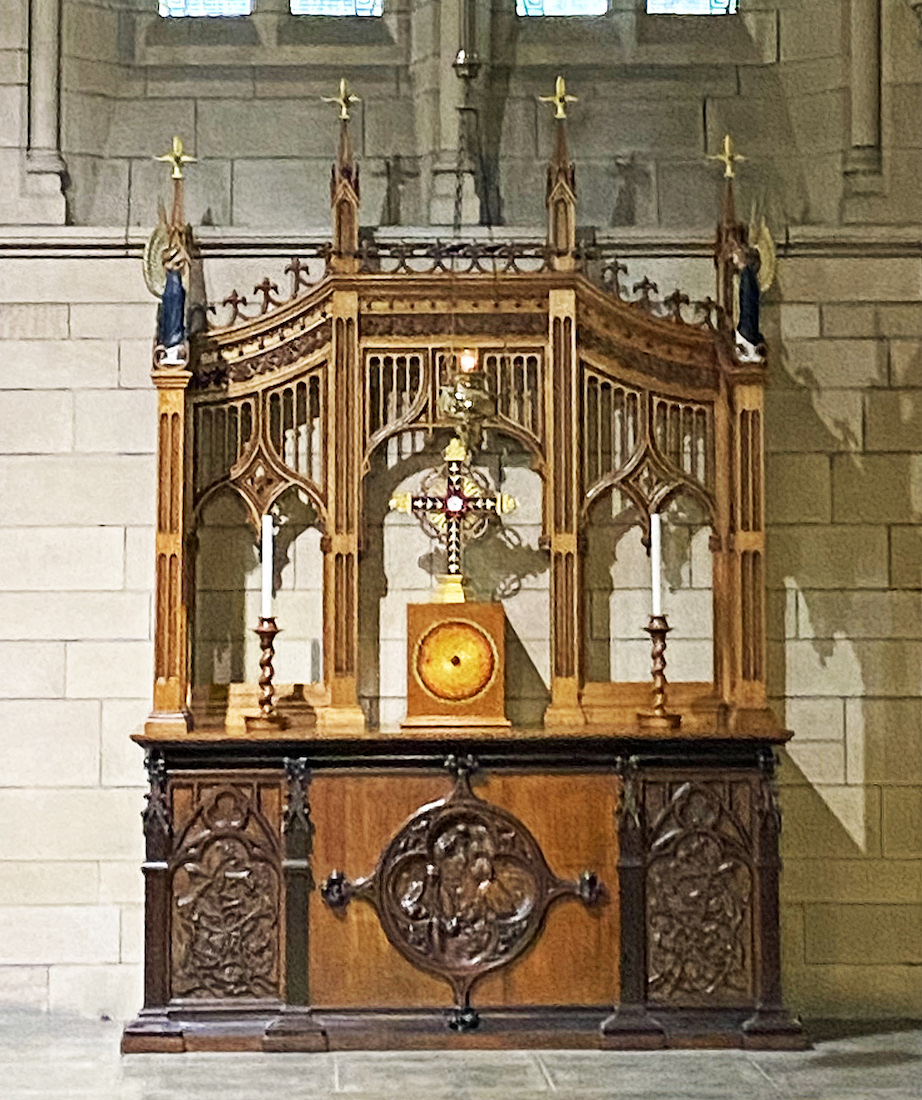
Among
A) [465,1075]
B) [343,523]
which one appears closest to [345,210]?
[343,523]

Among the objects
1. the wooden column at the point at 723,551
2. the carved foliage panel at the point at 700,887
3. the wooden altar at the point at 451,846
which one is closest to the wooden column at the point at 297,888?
the wooden altar at the point at 451,846

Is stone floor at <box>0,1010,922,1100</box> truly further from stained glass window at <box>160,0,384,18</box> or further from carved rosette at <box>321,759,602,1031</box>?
stained glass window at <box>160,0,384,18</box>

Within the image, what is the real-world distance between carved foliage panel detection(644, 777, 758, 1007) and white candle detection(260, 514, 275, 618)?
1.39 meters

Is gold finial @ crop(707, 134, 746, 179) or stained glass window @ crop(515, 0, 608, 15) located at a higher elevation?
stained glass window @ crop(515, 0, 608, 15)

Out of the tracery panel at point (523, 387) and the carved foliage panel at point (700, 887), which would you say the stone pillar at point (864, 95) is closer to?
the tracery panel at point (523, 387)

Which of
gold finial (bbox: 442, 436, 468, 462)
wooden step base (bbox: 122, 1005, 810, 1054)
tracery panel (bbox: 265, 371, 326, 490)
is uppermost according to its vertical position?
tracery panel (bbox: 265, 371, 326, 490)

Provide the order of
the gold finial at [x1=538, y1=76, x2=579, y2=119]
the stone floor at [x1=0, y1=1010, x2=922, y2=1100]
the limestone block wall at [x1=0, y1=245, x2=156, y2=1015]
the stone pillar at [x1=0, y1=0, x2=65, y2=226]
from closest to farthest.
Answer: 1. the stone floor at [x1=0, y1=1010, x2=922, y2=1100]
2. the gold finial at [x1=538, y1=76, x2=579, y2=119]
3. the limestone block wall at [x1=0, y1=245, x2=156, y2=1015]
4. the stone pillar at [x1=0, y1=0, x2=65, y2=226]

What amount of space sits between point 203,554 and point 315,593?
434mm

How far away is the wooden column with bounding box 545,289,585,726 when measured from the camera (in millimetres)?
5848

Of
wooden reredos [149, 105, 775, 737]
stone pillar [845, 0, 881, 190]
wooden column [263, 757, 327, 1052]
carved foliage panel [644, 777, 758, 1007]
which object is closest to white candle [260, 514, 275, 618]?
wooden reredos [149, 105, 775, 737]

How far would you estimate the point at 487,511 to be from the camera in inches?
234

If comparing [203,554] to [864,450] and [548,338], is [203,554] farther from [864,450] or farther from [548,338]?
[864,450]

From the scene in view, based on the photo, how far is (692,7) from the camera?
6.77 metres

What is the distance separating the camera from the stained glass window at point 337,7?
6715 mm
